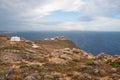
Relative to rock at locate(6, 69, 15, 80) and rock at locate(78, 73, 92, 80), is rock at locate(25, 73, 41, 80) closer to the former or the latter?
rock at locate(6, 69, 15, 80)

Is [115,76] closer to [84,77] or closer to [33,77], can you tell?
[84,77]

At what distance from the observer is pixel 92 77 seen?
80.6ft

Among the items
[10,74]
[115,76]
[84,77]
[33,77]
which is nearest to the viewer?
[33,77]

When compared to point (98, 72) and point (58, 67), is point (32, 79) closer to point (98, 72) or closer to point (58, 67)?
point (58, 67)

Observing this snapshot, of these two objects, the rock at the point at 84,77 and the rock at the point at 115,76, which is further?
the rock at the point at 115,76

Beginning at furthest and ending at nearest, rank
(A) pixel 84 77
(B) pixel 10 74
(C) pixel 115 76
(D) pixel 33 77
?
(C) pixel 115 76, (B) pixel 10 74, (A) pixel 84 77, (D) pixel 33 77

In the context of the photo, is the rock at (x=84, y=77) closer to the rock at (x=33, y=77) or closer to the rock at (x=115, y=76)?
the rock at (x=115, y=76)

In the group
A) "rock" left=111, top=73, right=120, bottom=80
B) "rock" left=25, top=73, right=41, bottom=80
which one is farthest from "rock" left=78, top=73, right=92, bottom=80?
"rock" left=25, top=73, right=41, bottom=80

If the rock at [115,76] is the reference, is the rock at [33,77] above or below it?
above

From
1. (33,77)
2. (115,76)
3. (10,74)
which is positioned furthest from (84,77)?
(10,74)

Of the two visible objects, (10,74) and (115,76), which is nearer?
(10,74)

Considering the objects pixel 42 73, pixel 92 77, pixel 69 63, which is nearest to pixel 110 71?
pixel 92 77

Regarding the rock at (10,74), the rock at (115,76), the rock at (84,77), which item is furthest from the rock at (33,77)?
the rock at (115,76)

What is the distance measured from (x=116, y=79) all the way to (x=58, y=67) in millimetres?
7658
